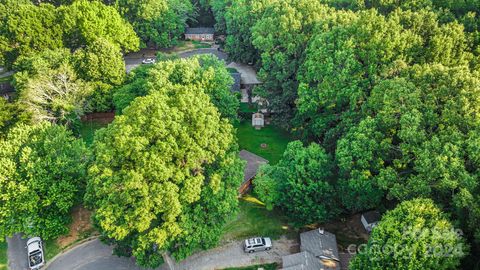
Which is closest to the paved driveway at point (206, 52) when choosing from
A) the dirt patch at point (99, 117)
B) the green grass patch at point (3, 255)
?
the dirt patch at point (99, 117)

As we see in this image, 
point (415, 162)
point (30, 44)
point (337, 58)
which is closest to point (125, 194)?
point (415, 162)

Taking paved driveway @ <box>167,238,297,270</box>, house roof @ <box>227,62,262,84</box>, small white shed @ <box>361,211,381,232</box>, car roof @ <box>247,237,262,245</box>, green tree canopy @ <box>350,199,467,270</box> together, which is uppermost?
house roof @ <box>227,62,262,84</box>

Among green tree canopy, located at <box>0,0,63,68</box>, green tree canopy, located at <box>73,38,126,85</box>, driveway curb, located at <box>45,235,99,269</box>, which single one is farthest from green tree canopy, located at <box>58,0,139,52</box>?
driveway curb, located at <box>45,235,99,269</box>

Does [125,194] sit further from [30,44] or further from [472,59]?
[30,44]

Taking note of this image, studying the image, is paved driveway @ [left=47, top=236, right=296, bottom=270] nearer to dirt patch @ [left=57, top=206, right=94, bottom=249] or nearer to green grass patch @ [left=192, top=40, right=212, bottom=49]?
dirt patch @ [left=57, top=206, right=94, bottom=249]

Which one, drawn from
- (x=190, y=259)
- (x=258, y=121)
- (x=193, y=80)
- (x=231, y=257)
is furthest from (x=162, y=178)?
(x=258, y=121)

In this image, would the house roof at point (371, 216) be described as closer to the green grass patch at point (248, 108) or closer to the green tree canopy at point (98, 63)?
the green grass patch at point (248, 108)
